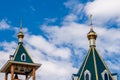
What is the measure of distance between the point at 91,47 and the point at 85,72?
11.5 ft

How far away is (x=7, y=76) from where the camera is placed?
4900 cm

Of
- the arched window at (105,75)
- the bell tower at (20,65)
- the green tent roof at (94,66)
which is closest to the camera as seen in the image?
the green tent roof at (94,66)

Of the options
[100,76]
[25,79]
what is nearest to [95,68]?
[100,76]

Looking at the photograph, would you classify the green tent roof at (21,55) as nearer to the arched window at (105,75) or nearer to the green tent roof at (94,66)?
the green tent roof at (94,66)

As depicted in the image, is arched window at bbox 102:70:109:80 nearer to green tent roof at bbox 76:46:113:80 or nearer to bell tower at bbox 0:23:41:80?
green tent roof at bbox 76:46:113:80

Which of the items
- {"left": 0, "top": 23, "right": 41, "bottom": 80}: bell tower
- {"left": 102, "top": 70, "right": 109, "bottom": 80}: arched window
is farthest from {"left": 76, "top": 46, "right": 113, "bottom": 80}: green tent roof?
{"left": 0, "top": 23, "right": 41, "bottom": 80}: bell tower

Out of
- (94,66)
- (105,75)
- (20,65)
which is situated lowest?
(105,75)

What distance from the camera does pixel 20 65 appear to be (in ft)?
156

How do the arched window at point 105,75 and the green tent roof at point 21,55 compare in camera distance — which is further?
the green tent roof at point 21,55

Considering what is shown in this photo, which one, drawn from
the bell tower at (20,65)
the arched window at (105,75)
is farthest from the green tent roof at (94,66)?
the bell tower at (20,65)

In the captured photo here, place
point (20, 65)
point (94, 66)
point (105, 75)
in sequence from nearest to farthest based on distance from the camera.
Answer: point (105, 75) < point (94, 66) < point (20, 65)

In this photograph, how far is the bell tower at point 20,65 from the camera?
46.9m

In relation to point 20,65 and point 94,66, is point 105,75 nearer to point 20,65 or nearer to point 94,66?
point 94,66

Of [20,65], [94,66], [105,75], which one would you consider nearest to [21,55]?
[20,65]
